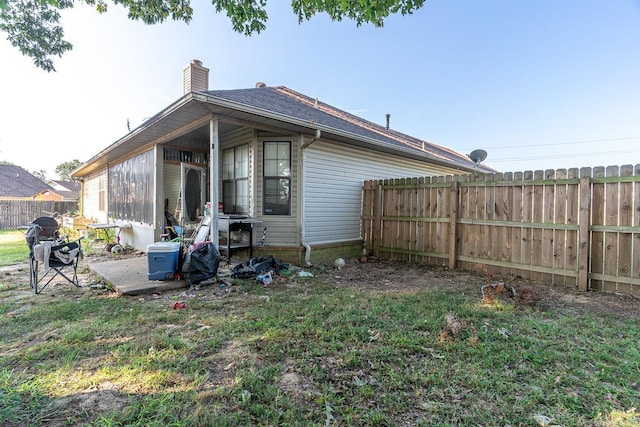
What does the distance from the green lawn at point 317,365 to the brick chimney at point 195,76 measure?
21.5 feet

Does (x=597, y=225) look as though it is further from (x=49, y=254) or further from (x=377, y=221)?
(x=49, y=254)

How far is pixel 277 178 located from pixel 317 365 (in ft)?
15.6

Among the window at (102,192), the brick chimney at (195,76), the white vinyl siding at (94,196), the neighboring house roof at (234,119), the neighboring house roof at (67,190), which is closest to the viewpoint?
the neighboring house roof at (234,119)

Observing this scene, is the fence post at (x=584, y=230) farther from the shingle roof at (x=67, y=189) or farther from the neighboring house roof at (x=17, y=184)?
the shingle roof at (x=67, y=189)

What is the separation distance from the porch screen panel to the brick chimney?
225 centimetres

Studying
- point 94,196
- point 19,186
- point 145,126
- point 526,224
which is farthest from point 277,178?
point 19,186

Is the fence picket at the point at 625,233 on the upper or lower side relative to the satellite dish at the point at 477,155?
lower

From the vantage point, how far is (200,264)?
4.78m

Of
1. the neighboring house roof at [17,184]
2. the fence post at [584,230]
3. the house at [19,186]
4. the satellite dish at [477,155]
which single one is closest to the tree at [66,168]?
the house at [19,186]

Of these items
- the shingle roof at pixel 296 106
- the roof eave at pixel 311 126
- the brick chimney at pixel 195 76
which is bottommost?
the roof eave at pixel 311 126

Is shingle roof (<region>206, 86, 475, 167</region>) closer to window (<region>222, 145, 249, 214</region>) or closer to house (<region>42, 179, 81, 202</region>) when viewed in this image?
window (<region>222, 145, 249, 214</region>)

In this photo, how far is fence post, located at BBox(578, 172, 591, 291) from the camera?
4480 millimetres

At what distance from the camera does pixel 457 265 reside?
6090mm

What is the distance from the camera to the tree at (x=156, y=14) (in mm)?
3962
